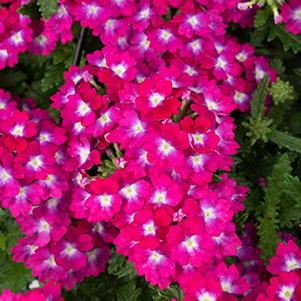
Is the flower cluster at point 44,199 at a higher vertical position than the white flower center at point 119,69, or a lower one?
lower

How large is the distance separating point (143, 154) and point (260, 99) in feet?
1.87

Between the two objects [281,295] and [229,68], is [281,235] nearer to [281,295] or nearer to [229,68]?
[281,295]

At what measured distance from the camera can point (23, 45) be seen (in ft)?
7.45

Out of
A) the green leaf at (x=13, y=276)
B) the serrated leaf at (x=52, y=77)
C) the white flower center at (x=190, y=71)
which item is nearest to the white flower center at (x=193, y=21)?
the white flower center at (x=190, y=71)

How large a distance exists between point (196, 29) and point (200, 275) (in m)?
0.82

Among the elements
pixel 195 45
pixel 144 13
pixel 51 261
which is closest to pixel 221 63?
pixel 195 45

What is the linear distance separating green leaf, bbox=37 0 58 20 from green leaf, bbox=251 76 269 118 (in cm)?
74

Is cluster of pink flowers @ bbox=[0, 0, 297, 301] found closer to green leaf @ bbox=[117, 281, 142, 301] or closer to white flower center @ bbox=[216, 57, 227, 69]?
white flower center @ bbox=[216, 57, 227, 69]

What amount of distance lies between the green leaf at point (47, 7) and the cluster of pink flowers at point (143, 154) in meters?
0.11

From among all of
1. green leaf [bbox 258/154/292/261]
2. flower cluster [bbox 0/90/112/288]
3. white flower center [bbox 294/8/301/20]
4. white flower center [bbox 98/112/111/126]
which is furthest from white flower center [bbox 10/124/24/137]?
white flower center [bbox 294/8/301/20]

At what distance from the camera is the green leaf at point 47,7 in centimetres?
205

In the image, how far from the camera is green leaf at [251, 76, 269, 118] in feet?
7.02

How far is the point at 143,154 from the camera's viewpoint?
70.2 inches

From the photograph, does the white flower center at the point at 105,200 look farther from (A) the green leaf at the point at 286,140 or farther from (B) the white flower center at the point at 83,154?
(A) the green leaf at the point at 286,140
